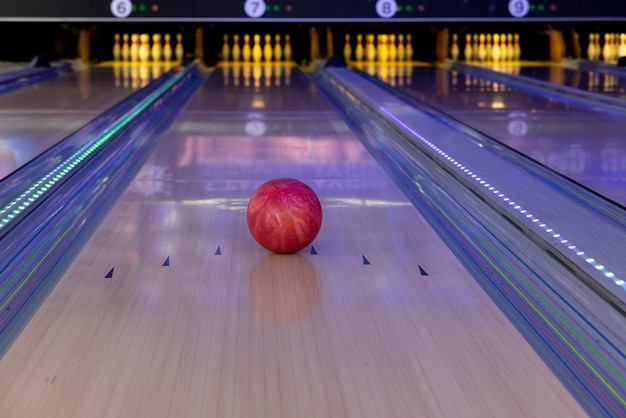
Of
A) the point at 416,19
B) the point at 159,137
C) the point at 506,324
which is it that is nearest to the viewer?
the point at 506,324

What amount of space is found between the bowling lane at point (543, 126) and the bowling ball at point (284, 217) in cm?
Result: 102

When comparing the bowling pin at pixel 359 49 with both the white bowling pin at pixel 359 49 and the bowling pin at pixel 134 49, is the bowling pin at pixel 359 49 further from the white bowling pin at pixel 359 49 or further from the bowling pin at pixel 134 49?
the bowling pin at pixel 134 49

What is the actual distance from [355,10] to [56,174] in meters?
5.04

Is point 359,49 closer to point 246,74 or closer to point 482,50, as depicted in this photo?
point 482,50

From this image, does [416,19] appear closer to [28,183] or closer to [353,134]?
[353,134]

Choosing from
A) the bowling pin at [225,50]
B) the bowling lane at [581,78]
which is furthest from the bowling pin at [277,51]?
the bowling lane at [581,78]

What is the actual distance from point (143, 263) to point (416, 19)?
6014mm

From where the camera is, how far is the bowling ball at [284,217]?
197 cm

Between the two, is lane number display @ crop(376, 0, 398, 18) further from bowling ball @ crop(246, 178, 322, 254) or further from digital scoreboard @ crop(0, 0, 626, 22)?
bowling ball @ crop(246, 178, 322, 254)

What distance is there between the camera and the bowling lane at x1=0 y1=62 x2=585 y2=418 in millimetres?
1256

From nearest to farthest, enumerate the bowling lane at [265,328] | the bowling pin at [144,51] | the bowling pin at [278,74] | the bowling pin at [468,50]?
the bowling lane at [265,328] < the bowling pin at [278,74] < the bowling pin at [144,51] < the bowling pin at [468,50]

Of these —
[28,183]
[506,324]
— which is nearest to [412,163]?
[28,183]

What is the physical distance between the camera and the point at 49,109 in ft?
14.9

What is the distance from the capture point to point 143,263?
6.40 feet
